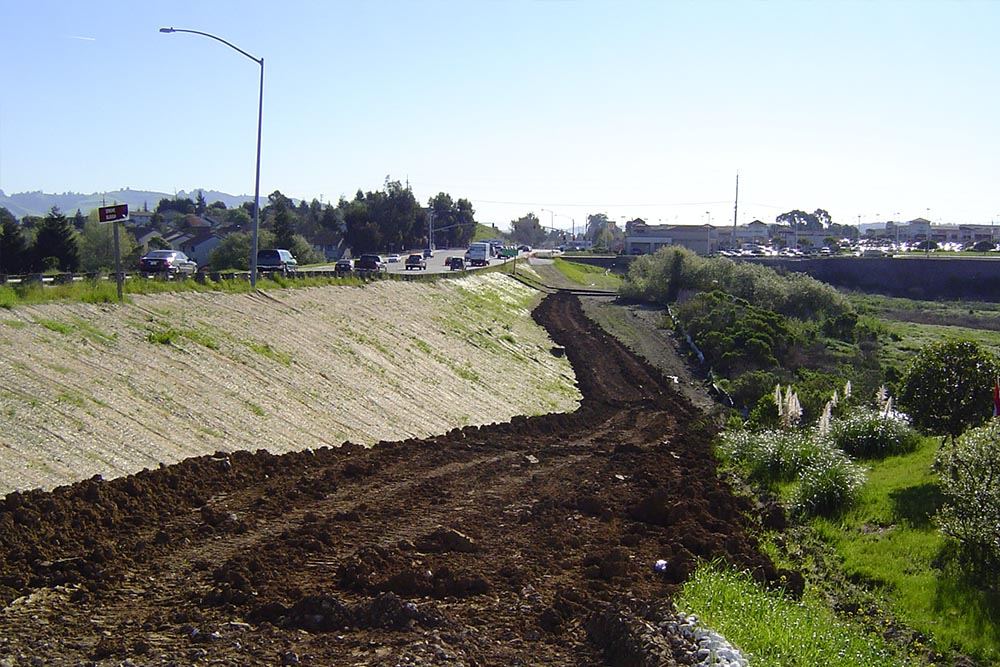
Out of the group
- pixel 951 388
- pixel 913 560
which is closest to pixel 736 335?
pixel 951 388

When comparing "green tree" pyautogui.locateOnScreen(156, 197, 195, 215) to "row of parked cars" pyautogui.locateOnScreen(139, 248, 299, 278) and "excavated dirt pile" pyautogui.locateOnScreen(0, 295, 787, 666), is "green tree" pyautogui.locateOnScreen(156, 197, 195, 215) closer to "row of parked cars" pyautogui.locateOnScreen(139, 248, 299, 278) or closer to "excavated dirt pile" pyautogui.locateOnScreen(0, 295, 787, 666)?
"row of parked cars" pyautogui.locateOnScreen(139, 248, 299, 278)

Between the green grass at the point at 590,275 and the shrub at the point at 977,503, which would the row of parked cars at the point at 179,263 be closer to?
the shrub at the point at 977,503

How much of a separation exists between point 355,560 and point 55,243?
52.6 meters

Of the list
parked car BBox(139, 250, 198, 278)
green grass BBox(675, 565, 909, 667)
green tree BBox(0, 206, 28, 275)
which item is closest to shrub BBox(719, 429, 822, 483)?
green grass BBox(675, 565, 909, 667)

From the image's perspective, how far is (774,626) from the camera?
895cm

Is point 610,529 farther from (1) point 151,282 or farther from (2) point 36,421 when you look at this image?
(1) point 151,282

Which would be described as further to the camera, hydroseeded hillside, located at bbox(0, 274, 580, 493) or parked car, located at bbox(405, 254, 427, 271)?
parked car, located at bbox(405, 254, 427, 271)

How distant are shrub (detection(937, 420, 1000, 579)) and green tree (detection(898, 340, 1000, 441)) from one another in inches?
171

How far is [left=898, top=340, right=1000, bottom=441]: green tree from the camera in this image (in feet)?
51.5

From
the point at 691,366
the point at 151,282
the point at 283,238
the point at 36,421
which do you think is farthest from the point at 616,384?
the point at 283,238

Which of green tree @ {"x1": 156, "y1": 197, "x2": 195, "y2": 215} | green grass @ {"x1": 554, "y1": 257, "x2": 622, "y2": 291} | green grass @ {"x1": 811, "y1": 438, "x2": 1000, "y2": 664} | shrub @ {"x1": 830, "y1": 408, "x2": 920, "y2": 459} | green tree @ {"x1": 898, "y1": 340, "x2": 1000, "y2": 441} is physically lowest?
green grass @ {"x1": 811, "y1": 438, "x2": 1000, "y2": 664}

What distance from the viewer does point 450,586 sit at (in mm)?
9617

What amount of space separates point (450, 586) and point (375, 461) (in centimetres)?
757

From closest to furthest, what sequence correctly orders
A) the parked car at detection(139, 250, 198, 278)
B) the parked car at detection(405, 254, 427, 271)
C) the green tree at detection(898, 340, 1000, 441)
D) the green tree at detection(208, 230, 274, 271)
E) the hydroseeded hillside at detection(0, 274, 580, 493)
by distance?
1. the hydroseeded hillside at detection(0, 274, 580, 493)
2. the green tree at detection(898, 340, 1000, 441)
3. the parked car at detection(139, 250, 198, 278)
4. the green tree at detection(208, 230, 274, 271)
5. the parked car at detection(405, 254, 427, 271)
